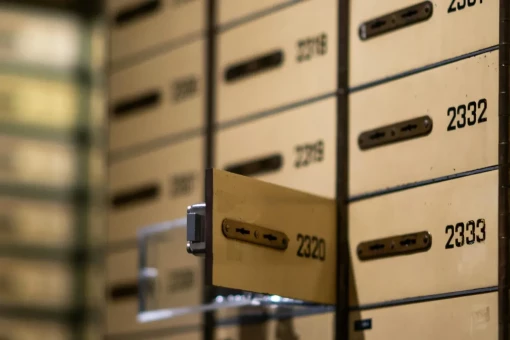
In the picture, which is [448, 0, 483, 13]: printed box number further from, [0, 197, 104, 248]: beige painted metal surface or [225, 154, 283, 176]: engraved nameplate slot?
[0, 197, 104, 248]: beige painted metal surface

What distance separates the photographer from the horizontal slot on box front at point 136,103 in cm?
467

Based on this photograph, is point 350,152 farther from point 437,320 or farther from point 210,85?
point 210,85

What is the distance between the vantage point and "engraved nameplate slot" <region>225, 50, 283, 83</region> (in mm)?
4047

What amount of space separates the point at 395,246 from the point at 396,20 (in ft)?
2.41

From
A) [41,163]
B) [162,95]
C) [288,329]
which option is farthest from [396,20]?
[41,163]

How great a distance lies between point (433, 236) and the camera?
3391mm

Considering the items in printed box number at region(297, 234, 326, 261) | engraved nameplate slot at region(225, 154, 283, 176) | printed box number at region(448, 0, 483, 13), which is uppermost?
printed box number at region(448, 0, 483, 13)

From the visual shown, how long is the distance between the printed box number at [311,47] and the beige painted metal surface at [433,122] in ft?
0.77

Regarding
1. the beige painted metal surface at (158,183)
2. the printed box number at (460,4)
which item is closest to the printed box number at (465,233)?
the printed box number at (460,4)

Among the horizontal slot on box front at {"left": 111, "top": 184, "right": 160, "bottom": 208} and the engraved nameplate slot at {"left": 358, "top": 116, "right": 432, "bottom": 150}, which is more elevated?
the engraved nameplate slot at {"left": 358, "top": 116, "right": 432, "bottom": 150}

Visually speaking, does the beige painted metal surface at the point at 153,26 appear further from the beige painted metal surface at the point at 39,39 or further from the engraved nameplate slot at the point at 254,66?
the beige painted metal surface at the point at 39,39

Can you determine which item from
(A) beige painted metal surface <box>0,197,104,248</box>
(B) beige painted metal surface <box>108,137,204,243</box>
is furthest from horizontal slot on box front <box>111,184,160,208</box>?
(A) beige painted metal surface <box>0,197,104,248</box>

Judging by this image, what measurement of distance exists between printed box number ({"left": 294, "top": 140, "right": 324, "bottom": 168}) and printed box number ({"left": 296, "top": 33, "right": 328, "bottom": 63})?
31 cm

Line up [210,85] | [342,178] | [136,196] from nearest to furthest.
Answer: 1. [342,178]
2. [210,85]
3. [136,196]
